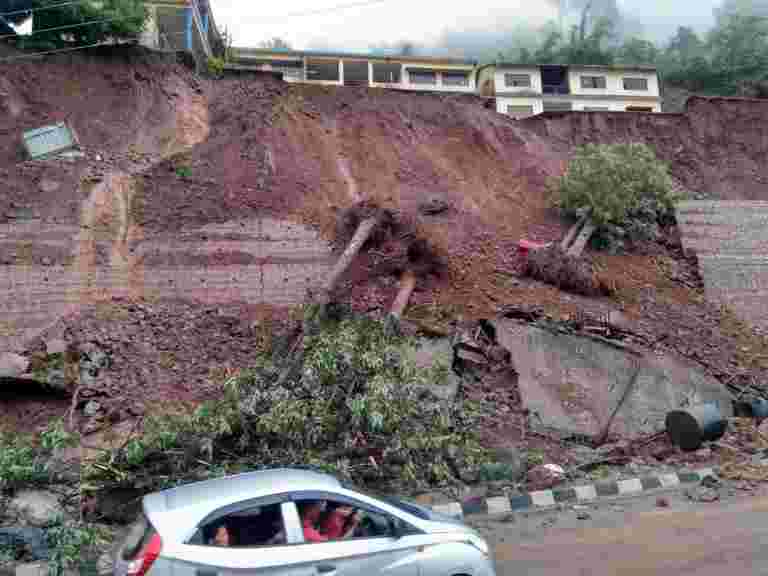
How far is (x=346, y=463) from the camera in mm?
7195

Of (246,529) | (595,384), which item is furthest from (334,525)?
(595,384)

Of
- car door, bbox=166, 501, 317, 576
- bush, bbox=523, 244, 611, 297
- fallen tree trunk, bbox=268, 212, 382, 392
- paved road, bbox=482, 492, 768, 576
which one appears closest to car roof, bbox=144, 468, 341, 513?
car door, bbox=166, 501, 317, 576

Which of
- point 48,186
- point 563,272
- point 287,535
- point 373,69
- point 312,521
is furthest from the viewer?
point 373,69

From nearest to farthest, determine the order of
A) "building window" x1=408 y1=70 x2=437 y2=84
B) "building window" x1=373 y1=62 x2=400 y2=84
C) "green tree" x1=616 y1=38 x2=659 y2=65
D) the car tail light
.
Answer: the car tail light → "building window" x1=373 y1=62 x2=400 y2=84 → "building window" x1=408 y1=70 x2=437 y2=84 → "green tree" x1=616 y1=38 x2=659 y2=65

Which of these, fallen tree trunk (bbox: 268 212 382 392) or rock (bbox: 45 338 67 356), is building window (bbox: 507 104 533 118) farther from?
rock (bbox: 45 338 67 356)

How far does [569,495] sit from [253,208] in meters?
8.90

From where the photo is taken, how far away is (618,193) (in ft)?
50.4

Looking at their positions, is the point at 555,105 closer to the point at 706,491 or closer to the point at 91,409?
the point at 706,491

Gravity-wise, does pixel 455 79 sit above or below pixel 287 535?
above

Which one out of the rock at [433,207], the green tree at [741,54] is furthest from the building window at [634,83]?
the rock at [433,207]

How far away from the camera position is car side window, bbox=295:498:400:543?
4.65 meters

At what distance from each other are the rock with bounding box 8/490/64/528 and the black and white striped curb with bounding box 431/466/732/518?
3935 millimetres

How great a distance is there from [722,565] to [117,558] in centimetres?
481

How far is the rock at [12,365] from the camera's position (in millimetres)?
9617
